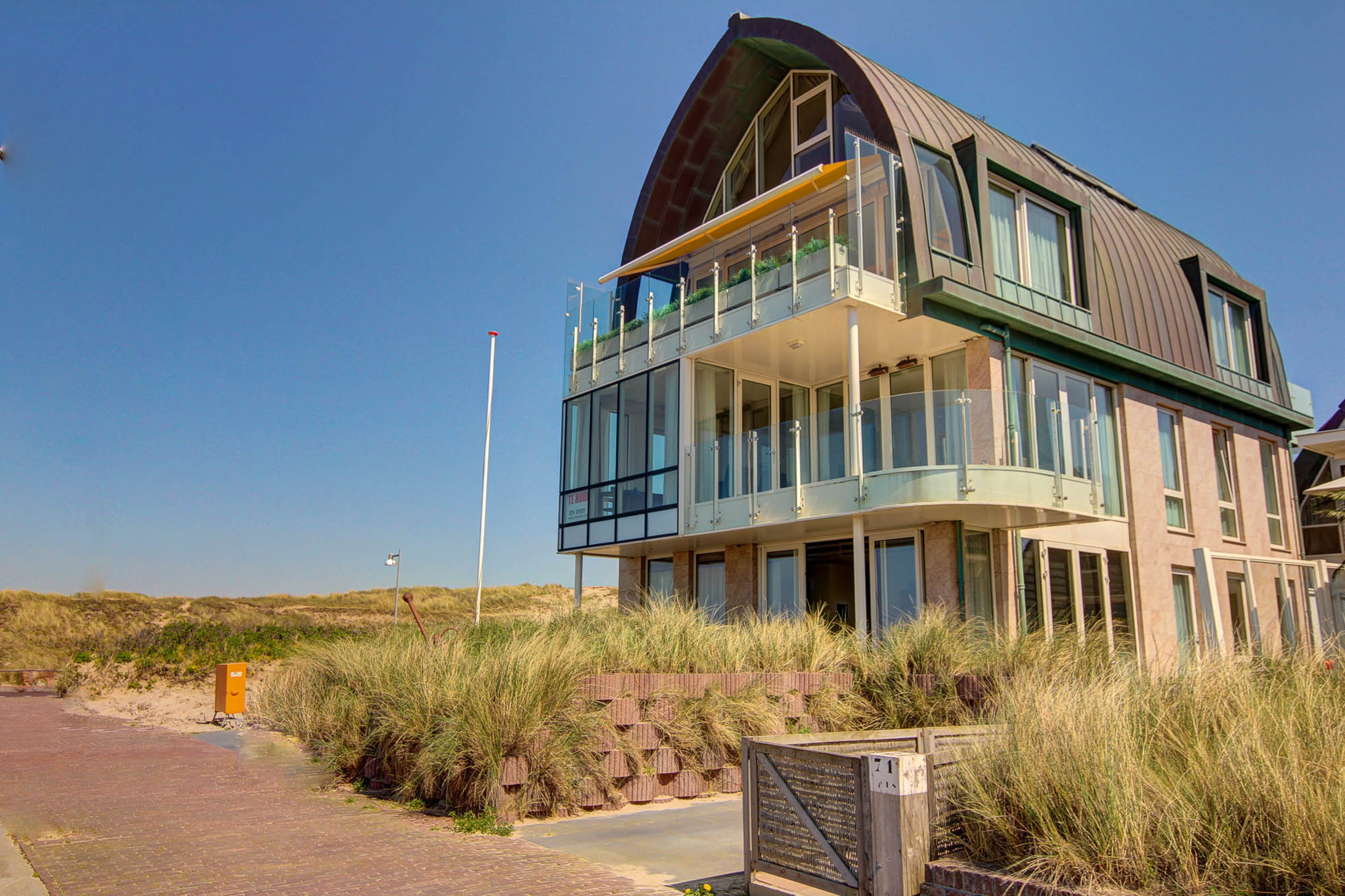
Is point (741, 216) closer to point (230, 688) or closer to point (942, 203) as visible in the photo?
point (942, 203)

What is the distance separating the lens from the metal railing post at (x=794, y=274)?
14.8 meters

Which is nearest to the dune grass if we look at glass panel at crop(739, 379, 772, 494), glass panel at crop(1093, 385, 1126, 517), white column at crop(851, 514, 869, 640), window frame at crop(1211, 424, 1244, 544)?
white column at crop(851, 514, 869, 640)

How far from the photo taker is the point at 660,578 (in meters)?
19.3

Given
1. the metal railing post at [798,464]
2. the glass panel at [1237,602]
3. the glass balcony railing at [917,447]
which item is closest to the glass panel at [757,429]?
the glass balcony railing at [917,447]

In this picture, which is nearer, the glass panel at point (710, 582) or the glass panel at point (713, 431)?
the glass panel at point (713, 431)

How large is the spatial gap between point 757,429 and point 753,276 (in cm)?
261

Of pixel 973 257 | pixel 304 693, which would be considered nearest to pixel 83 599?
pixel 304 693

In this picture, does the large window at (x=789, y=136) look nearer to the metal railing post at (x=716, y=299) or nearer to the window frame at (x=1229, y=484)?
the metal railing post at (x=716, y=299)

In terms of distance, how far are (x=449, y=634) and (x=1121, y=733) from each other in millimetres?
7601

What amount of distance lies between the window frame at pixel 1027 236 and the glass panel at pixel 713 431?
5074mm

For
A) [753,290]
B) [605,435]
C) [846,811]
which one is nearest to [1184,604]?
[753,290]

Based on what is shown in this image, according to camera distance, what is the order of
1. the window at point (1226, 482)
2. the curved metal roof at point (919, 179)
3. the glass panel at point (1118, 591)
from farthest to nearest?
the window at point (1226, 482) → the glass panel at point (1118, 591) → the curved metal roof at point (919, 179)

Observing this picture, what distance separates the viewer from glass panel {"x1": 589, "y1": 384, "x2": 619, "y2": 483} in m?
18.2

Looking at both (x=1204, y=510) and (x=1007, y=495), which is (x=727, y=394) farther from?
(x=1204, y=510)
